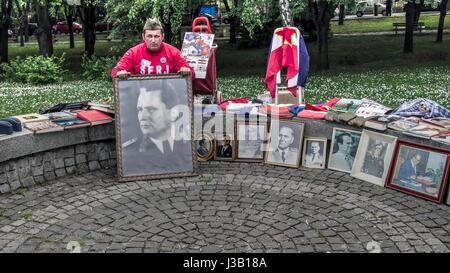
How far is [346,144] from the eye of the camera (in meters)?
7.77

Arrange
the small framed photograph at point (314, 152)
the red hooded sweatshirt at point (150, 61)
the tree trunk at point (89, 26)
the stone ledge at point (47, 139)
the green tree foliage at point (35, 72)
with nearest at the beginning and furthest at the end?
the stone ledge at point (47, 139) → the red hooded sweatshirt at point (150, 61) → the small framed photograph at point (314, 152) → the green tree foliage at point (35, 72) → the tree trunk at point (89, 26)

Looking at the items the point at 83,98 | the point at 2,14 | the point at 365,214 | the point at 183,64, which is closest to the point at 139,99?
the point at 183,64

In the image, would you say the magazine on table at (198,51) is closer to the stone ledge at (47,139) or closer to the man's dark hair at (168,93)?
the man's dark hair at (168,93)

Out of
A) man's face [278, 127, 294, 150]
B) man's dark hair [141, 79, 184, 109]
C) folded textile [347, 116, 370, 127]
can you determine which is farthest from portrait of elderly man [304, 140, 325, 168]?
man's dark hair [141, 79, 184, 109]

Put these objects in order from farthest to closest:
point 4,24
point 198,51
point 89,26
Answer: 1. point 89,26
2. point 4,24
3. point 198,51

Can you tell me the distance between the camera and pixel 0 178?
22.9 feet

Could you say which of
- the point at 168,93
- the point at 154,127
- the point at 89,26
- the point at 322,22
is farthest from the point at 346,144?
the point at 89,26

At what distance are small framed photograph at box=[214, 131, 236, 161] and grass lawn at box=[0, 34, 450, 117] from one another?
5137 millimetres

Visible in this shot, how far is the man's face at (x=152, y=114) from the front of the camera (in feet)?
25.0

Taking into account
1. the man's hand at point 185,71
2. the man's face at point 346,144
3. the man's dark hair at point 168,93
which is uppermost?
the man's hand at point 185,71

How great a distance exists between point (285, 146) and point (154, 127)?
2055mm

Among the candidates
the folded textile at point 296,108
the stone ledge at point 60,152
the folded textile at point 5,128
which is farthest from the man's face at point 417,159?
the folded textile at point 5,128

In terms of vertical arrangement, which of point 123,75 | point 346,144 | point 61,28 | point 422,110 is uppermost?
point 61,28

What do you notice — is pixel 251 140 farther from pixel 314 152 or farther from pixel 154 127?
pixel 154 127
